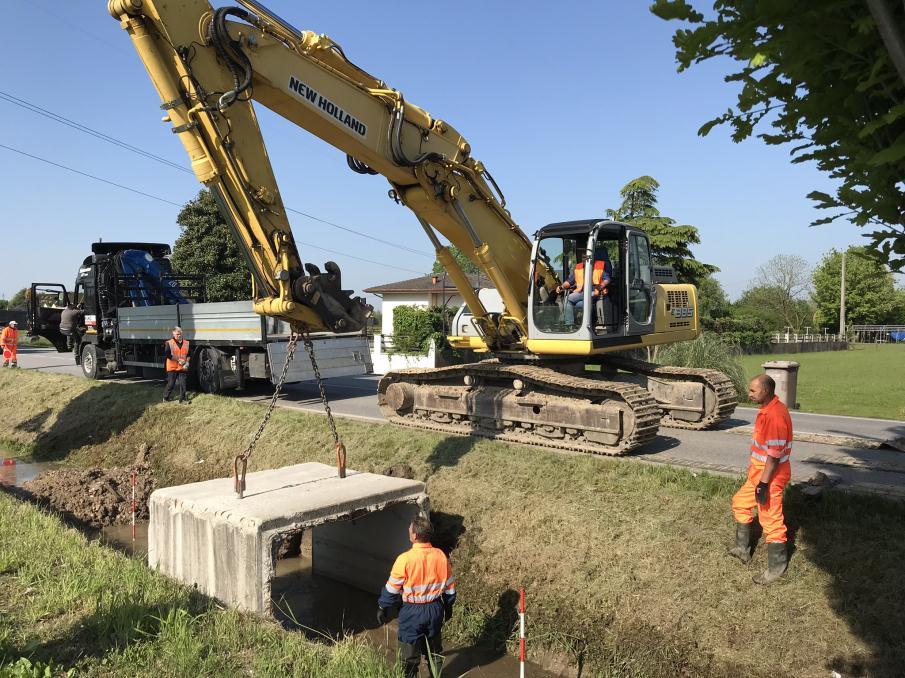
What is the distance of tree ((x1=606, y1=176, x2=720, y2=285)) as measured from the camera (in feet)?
87.5

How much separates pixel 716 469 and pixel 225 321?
10189 mm

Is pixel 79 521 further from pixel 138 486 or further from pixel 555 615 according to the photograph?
pixel 555 615

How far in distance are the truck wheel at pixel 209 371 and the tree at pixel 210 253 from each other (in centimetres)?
1811

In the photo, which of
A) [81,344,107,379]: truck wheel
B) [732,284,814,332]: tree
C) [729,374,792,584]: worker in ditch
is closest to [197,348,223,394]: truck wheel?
[81,344,107,379]: truck wheel

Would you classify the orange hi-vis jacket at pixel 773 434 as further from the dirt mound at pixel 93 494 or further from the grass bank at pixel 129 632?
the dirt mound at pixel 93 494

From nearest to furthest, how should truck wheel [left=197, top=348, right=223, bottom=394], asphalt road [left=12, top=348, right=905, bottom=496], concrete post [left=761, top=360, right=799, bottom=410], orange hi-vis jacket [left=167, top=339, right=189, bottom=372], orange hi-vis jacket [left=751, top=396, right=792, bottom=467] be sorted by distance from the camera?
orange hi-vis jacket [left=751, top=396, right=792, bottom=467] < asphalt road [left=12, top=348, right=905, bottom=496] < orange hi-vis jacket [left=167, top=339, right=189, bottom=372] < concrete post [left=761, top=360, right=799, bottom=410] < truck wheel [left=197, top=348, right=223, bottom=394]

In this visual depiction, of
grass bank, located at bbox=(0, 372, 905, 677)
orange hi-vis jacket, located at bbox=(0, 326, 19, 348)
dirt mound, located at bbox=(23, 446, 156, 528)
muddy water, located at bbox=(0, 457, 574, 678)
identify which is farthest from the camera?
orange hi-vis jacket, located at bbox=(0, 326, 19, 348)

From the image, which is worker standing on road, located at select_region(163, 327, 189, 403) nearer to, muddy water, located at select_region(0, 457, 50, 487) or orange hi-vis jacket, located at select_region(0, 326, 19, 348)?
muddy water, located at select_region(0, 457, 50, 487)

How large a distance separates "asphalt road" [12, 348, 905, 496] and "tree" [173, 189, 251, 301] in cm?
1843

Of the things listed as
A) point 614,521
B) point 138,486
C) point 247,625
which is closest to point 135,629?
point 247,625

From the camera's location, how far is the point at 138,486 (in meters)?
11.5

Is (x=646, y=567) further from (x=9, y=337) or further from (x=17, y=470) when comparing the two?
(x=9, y=337)

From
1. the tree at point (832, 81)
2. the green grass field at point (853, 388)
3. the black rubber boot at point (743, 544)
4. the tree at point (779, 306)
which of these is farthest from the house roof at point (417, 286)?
the tree at point (779, 306)

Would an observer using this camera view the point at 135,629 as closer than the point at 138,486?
Yes
